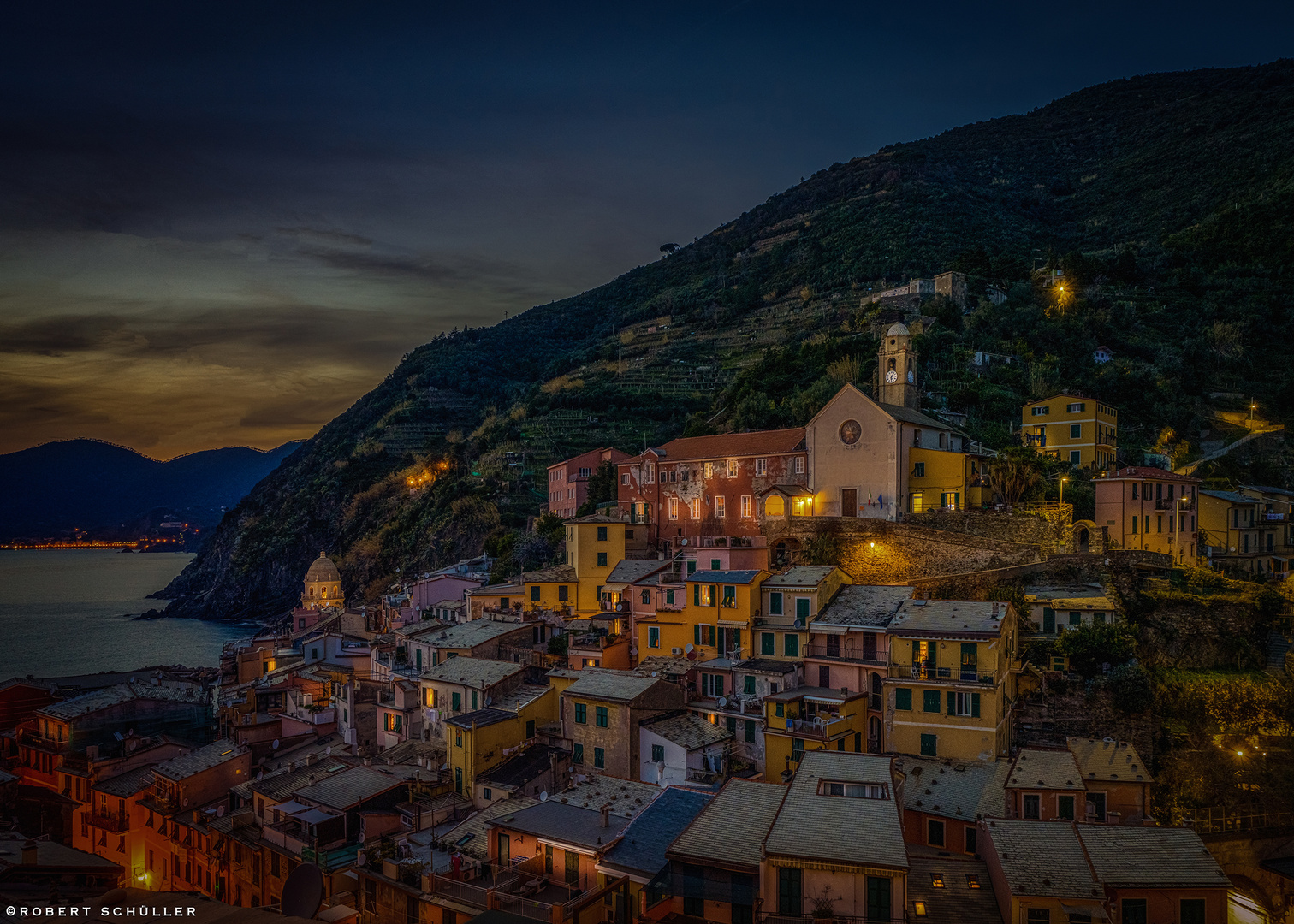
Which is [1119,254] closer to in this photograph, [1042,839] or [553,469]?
[553,469]

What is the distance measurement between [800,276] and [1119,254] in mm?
34987

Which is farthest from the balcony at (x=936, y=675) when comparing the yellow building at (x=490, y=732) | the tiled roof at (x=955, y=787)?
the yellow building at (x=490, y=732)

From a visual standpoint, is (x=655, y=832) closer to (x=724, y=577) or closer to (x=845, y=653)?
(x=845, y=653)

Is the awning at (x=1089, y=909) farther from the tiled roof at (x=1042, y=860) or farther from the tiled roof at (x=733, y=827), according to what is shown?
the tiled roof at (x=733, y=827)

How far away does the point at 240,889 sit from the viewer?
23.1 metres

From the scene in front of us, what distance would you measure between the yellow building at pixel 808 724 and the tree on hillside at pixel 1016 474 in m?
15.4

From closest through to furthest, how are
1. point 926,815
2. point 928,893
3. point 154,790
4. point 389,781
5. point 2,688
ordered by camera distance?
1. point 928,893
2. point 926,815
3. point 389,781
4. point 154,790
5. point 2,688

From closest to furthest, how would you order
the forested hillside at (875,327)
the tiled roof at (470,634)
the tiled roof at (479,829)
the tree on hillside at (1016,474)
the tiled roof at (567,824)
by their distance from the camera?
1. the tiled roof at (567,824)
2. the tiled roof at (479,829)
3. the tiled roof at (470,634)
4. the tree on hillside at (1016,474)
5. the forested hillside at (875,327)

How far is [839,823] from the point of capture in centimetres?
1545

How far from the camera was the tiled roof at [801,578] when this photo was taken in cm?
2742

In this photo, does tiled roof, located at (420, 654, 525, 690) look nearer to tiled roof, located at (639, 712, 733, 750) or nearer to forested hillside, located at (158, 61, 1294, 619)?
tiled roof, located at (639, 712, 733, 750)

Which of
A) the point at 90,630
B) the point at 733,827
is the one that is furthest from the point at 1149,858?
the point at 90,630

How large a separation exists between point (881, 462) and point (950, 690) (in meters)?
13.9

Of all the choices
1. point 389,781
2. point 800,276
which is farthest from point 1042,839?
point 800,276
